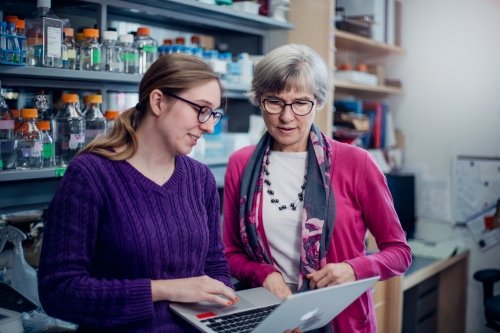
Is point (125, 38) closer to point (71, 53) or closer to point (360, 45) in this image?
point (71, 53)

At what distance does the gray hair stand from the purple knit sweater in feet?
1.19

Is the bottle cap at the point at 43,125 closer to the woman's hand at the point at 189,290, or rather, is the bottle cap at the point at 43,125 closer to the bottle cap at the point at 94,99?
the bottle cap at the point at 94,99

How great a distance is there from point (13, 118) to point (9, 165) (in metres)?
0.16

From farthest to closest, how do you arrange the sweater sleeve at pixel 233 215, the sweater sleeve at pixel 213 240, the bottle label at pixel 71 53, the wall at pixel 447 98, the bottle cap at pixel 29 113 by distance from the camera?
the wall at pixel 447 98, the bottle label at pixel 71 53, the bottle cap at pixel 29 113, the sweater sleeve at pixel 233 215, the sweater sleeve at pixel 213 240

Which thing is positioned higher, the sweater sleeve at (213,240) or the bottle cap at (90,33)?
the bottle cap at (90,33)

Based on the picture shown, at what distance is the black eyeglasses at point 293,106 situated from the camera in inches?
58.1

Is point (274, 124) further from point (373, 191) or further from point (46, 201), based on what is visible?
point (46, 201)

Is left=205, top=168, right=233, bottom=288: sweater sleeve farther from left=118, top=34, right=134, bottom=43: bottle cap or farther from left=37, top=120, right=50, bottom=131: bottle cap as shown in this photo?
left=118, top=34, right=134, bottom=43: bottle cap

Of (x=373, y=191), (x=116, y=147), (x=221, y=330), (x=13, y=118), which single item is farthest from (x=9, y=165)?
(x=373, y=191)

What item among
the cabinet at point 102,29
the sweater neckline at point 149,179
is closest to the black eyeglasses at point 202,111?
the sweater neckline at point 149,179

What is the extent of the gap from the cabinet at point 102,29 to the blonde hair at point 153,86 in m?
0.52

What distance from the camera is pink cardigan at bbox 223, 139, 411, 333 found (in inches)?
58.4

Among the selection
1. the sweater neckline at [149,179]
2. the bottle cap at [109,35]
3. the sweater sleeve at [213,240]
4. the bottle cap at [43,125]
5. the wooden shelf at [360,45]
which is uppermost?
the wooden shelf at [360,45]

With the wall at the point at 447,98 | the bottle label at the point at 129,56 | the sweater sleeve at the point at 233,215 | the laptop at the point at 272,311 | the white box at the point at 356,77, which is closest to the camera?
the laptop at the point at 272,311
